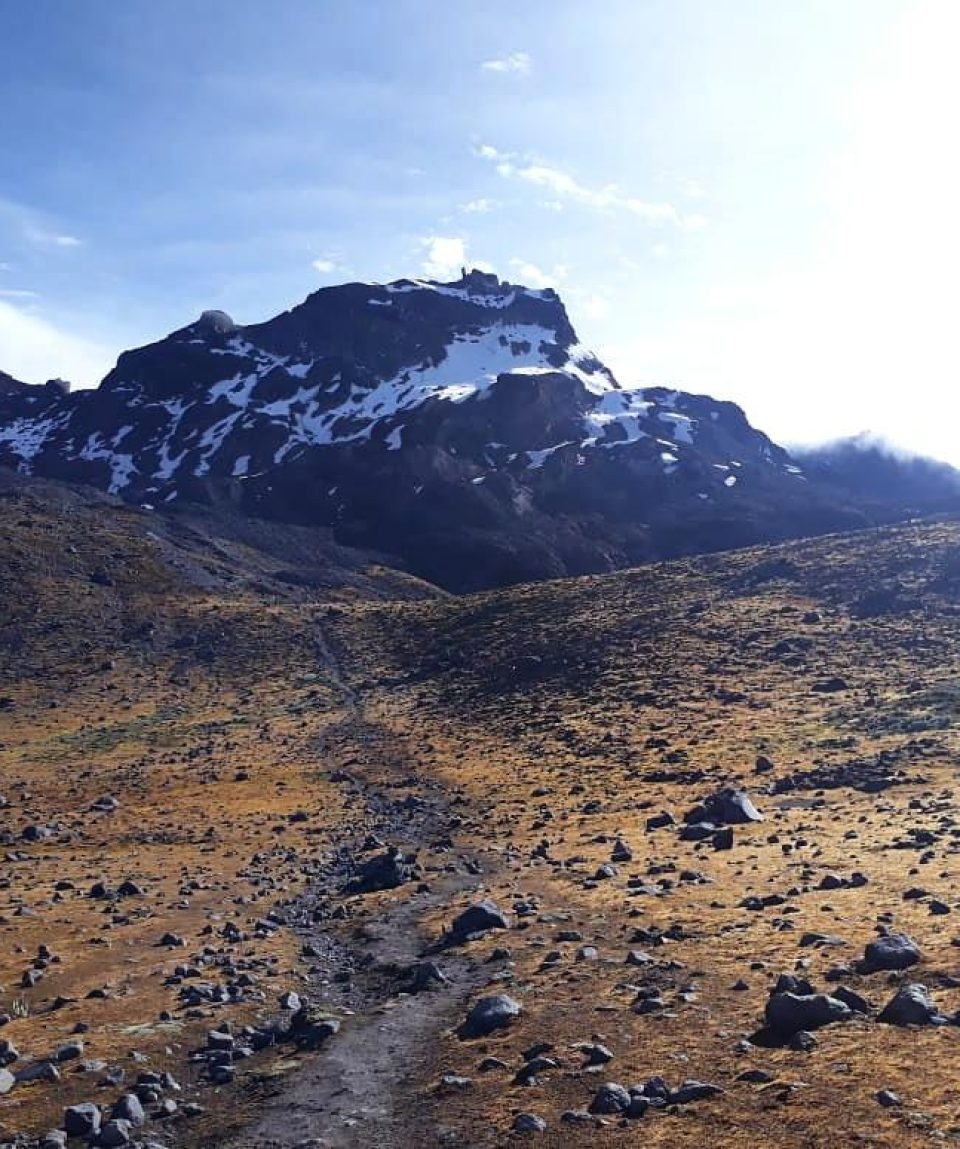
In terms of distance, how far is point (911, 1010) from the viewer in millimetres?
17688

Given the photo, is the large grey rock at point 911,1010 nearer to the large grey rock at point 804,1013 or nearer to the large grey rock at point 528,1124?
the large grey rock at point 804,1013

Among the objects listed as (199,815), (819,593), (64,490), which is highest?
(64,490)

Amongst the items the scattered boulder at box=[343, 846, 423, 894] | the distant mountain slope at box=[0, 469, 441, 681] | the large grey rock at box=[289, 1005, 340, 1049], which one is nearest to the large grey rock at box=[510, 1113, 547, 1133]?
the large grey rock at box=[289, 1005, 340, 1049]

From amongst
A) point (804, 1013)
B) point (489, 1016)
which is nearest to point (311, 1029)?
point (489, 1016)

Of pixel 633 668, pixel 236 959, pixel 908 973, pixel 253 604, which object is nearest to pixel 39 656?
pixel 253 604

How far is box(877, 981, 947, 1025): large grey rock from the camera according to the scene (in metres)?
17.6

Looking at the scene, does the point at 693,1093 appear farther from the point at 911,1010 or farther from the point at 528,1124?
the point at 911,1010

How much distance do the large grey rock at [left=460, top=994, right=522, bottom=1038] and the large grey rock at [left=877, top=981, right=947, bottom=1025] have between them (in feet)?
23.5

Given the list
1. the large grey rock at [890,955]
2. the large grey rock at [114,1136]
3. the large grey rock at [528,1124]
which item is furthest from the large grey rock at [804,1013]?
the large grey rock at [114,1136]

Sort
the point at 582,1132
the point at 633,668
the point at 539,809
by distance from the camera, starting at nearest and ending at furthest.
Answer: the point at 582,1132 < the point at 539,809 < the point at 633,668

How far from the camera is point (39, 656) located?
97.6 m

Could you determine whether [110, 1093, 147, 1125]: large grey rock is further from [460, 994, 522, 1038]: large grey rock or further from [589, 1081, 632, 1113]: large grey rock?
[589, 1081, 632, 1113]: large grey rock

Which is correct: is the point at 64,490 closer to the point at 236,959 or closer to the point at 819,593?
the point at 819,593

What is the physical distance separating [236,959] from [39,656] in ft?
259
